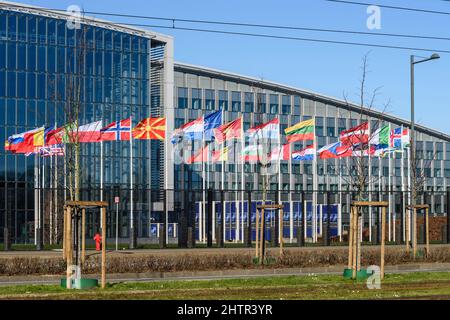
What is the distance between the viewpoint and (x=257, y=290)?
1040 inches

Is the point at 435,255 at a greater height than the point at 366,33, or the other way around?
the point at 366,33

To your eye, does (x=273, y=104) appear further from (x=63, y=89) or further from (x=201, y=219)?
(x=201, y=219)

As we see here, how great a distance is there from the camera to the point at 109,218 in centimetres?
7619

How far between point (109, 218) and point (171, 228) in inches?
220

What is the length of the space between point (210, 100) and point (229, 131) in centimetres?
4222

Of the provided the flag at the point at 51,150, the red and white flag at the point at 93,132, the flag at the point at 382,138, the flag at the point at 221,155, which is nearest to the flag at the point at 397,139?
the flag at the point at 382,138

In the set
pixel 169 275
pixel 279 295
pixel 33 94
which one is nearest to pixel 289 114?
pixel 33 94

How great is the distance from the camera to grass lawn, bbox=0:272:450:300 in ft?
79.0

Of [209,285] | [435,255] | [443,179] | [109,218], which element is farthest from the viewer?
[443,179]

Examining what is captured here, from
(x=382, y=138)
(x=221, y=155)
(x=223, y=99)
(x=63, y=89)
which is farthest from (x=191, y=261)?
(x=223, y=99)

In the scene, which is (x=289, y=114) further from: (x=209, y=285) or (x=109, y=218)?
(x=209, y=285)

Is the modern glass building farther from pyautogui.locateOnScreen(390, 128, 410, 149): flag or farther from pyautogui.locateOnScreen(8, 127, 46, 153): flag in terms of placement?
pyautogui.locateOnScreen(8, 127, 46, 153): flag

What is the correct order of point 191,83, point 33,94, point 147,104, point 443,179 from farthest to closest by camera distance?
point 443,179 < point 191,83 < point 147,104 < point 33,94

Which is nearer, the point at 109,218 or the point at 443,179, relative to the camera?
the point at 109,218
